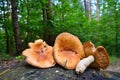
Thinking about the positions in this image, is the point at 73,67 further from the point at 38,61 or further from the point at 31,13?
the point at 31,13

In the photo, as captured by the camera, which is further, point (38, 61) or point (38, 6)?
point (38, 6)

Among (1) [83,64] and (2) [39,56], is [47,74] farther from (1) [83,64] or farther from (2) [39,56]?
(1) [83,64]

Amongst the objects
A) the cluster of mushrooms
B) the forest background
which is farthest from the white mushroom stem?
the forest background

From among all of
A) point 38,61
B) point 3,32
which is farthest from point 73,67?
point 3,32

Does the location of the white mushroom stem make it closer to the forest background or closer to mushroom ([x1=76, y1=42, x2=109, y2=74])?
mushroom ([x1=76, y1=42, x2=109, y2=74])

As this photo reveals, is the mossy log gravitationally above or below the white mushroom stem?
below

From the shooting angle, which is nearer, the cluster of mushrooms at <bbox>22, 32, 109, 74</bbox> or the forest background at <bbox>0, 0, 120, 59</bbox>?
the cluster of mushrooms at <bbox>22, 32, 109, 74</bbox>
